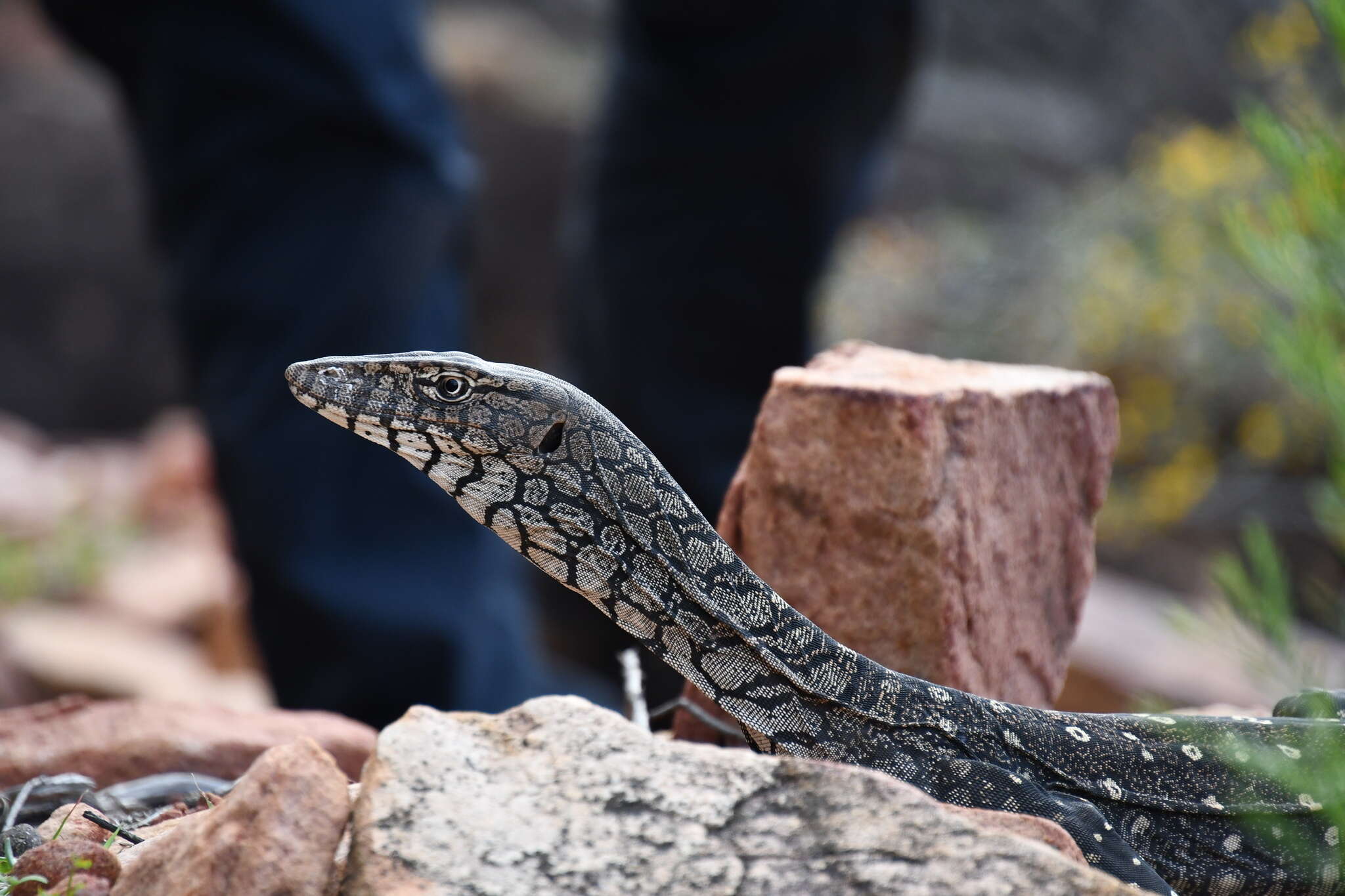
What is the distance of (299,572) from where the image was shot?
5336 mm

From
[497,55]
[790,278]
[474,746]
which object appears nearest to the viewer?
[474,746]

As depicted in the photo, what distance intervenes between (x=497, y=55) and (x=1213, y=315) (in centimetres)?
966

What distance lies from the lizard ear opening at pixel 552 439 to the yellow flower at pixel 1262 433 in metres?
9.92

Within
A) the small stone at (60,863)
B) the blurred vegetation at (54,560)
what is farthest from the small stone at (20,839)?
the blurred vegetation at (54,560)

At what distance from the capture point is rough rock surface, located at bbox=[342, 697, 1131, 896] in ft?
5.95

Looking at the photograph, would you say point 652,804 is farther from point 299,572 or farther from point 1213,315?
point 1213,315

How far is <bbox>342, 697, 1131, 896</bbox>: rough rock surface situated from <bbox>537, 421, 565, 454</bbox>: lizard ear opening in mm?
774

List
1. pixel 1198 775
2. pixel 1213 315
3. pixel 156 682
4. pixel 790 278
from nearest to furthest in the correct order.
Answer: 1. pixel 1198 775
2. pixel 790 278
3. pixel 156 682
4. pixel 1213 315

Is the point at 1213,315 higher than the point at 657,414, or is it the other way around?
the point at 1213,315

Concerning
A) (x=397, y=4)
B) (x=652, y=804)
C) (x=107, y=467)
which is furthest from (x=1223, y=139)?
(x=652, y=804)

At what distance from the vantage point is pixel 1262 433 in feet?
36.8

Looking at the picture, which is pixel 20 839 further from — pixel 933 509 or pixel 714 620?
pixel 933 509

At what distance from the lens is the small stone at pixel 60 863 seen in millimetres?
2129

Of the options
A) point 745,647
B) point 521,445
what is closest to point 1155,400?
point 745,647
